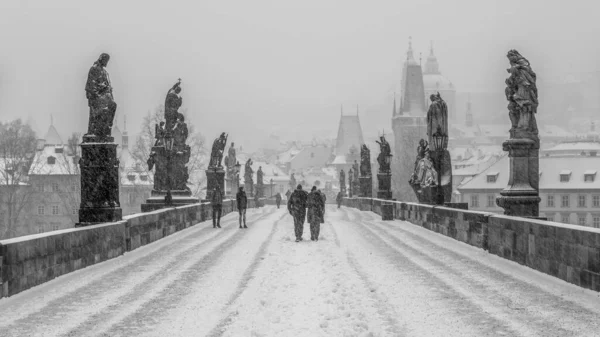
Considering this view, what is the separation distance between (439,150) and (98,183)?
1328 cm

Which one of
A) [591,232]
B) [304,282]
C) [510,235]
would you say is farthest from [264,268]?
[591,232]

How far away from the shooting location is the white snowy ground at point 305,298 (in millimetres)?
8750

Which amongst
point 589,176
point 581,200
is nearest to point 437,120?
point 581,200

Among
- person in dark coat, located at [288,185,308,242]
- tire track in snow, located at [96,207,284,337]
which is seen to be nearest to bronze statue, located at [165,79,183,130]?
person in dark coat, located at [288,185,308,242]

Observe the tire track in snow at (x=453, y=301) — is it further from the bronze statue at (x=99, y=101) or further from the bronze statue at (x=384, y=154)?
the bronze statue at (x=384, y=154)

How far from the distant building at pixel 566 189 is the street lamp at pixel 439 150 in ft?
183

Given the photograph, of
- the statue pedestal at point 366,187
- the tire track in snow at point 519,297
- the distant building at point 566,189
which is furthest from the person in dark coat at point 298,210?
the distant building at point 566,189

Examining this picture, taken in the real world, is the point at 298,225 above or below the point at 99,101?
below

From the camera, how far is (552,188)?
82750 mm

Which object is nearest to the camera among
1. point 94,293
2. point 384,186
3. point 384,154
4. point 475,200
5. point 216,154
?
point 94,293

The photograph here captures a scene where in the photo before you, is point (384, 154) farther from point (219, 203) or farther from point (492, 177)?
point (492, 177)

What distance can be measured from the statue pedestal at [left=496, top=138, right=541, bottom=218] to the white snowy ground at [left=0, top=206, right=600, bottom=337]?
1.21m

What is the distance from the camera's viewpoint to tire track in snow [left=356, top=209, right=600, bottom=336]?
29.4ft

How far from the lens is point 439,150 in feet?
88.5
